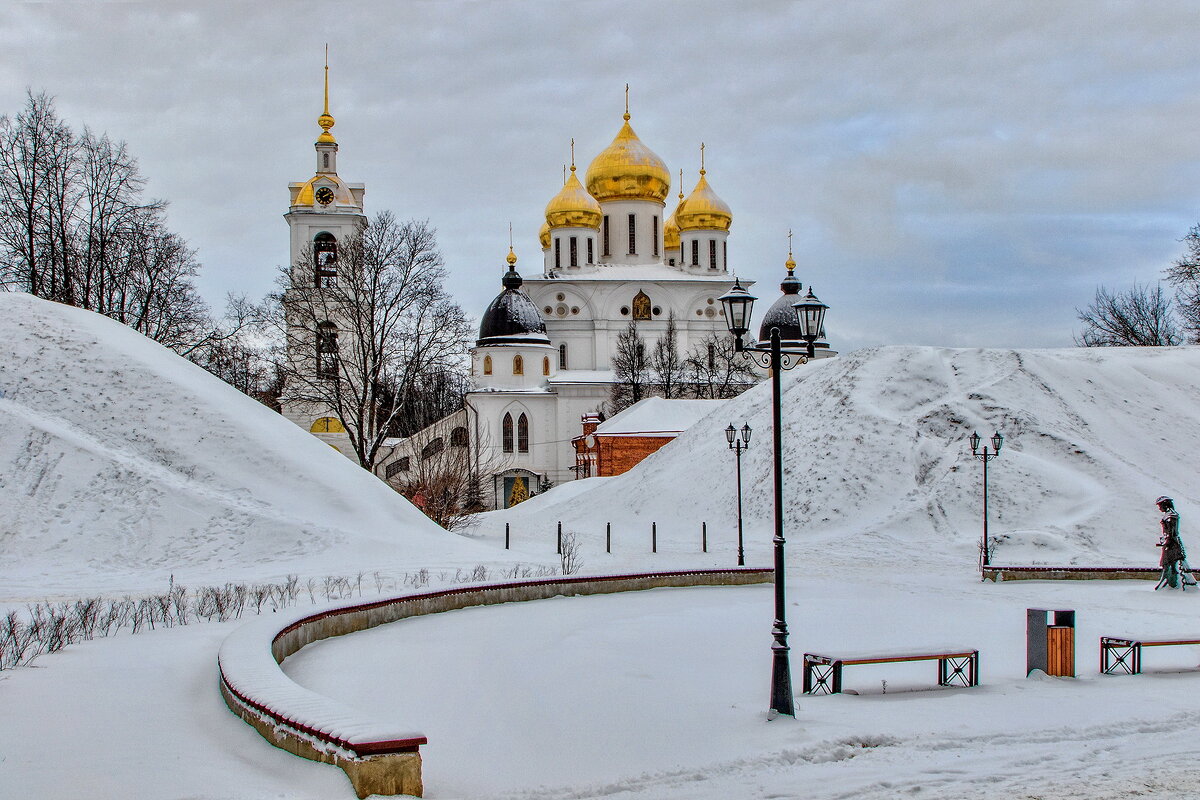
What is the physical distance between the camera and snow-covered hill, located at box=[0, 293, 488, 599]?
16984mm

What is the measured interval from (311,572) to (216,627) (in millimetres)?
5092

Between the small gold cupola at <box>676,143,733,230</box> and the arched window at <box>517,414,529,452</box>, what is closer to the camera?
the arched window at <box>517,414,529,452</box>

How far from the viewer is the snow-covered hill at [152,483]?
55.7 feet

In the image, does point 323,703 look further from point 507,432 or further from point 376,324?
point 507,432

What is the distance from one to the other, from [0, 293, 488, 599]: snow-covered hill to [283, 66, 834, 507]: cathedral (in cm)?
2695

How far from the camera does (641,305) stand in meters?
60.1

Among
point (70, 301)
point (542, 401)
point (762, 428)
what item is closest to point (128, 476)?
point (70, 301)

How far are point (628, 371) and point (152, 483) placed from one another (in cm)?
3852

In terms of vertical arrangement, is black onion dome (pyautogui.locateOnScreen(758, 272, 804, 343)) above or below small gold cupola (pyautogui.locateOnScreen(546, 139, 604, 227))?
below

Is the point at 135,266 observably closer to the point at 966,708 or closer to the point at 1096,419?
the point at 1096,419

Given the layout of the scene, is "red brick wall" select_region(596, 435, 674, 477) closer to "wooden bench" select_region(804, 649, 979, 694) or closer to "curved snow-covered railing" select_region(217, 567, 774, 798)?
"curved snow-covered railing" select_region(217, 567, 774, 798)

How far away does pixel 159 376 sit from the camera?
21.1 m

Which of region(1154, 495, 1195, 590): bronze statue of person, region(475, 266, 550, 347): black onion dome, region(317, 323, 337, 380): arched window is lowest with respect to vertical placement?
region(1154, 495, 1195, 590): bronze statue of person

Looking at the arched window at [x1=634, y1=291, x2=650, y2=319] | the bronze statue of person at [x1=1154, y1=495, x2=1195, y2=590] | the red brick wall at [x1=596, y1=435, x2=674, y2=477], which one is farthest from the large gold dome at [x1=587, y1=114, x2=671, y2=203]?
the bronze statue of person at [x1=1154, y1=495, x2=1195, y2=590]
